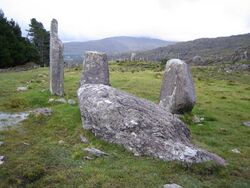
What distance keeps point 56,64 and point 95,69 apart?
345cm

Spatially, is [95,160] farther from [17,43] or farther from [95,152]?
[17,43]

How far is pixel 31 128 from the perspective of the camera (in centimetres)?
2116

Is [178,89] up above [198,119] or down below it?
above

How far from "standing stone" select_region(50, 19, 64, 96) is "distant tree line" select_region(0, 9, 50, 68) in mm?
34625

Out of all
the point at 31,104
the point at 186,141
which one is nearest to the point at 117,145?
the point at 186,141

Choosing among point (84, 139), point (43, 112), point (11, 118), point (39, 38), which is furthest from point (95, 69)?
point (39, 38)

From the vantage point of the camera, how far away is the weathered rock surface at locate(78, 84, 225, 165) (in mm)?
15540

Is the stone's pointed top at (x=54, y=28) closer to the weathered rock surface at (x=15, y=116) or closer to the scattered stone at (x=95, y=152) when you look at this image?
the weathered rock surface at (x=15, y=116)

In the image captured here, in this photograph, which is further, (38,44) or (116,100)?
(38,44)

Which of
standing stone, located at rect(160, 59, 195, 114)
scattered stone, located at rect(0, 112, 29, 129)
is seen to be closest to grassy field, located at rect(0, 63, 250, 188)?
scattered stone, located at rect(0, 112, 29, 129)

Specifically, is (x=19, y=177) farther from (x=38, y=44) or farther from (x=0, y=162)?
(x=38, y=44)

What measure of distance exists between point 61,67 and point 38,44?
193 feet

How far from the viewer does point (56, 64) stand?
2984cm

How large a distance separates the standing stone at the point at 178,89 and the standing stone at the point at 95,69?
5.62 m
